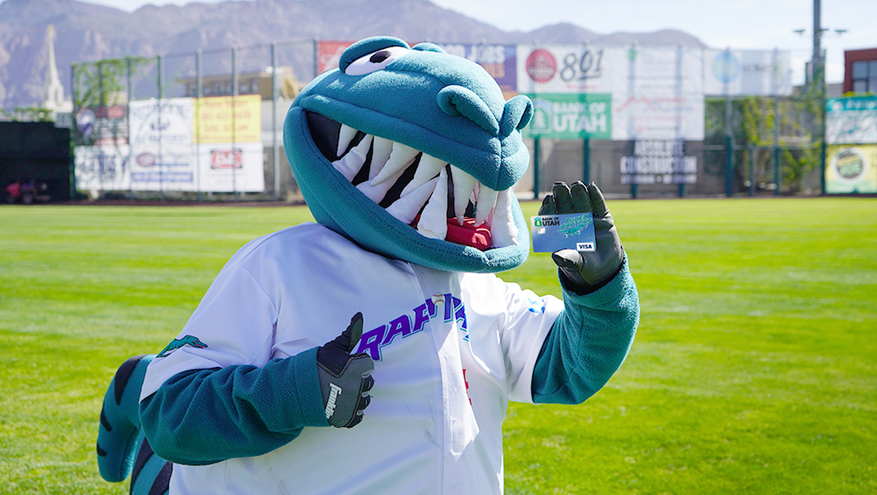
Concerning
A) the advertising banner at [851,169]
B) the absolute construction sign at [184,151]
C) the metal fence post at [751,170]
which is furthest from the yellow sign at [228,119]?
the advertising banner at [851,169]

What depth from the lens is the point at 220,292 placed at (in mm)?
Result: 1431

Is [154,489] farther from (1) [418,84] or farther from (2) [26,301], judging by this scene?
(2) [26,301]

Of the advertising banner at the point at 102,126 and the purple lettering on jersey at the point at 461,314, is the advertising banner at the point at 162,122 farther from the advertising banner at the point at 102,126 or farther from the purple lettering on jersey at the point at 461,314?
the purple lettering on jersey at the point at 461,314

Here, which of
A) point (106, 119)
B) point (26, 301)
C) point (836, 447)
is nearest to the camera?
point (836, 447)

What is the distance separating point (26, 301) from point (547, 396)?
6681 millimetres

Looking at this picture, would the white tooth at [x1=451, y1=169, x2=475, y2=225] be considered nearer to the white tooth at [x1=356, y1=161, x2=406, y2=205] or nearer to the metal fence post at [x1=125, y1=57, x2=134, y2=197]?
the white tooth at [x1=356, y1=161, x2=406, y2=205]

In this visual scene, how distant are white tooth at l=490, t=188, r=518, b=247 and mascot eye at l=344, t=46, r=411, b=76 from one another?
1.24 feet

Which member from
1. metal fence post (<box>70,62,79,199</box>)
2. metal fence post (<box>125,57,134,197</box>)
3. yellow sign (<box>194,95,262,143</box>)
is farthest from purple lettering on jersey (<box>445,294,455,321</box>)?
metal fence post (<box>70,62,79,199</box>)

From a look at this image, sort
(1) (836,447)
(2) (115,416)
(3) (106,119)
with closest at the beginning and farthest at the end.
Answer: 1. (2) (115,416)
2. (1) (836,447)
3. (3) (106,119)

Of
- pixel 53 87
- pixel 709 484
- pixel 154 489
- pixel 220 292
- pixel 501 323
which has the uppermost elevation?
pixel 53 87

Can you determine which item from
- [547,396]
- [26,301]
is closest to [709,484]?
[547,396]

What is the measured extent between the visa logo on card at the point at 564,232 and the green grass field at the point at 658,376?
1.60m

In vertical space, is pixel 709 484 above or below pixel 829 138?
below

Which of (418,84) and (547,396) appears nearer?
(418,84)
